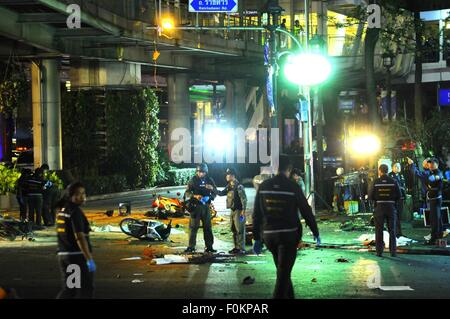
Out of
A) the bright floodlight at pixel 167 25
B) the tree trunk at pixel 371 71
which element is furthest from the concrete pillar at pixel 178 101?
the tree trunk at pixel 371 71

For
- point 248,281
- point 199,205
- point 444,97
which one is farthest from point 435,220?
point 444,97

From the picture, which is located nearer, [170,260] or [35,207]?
[170,260]

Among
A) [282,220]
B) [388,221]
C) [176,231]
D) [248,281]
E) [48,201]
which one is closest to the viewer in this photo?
[282,220]

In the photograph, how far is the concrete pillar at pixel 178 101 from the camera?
50.3 m

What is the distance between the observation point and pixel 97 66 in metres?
39.0

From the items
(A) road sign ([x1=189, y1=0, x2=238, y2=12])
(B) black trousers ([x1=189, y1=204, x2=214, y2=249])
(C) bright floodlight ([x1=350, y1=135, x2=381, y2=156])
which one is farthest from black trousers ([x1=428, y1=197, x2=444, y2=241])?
(A) road sign ([x1=189, y1=0, x2=238, y2=12])

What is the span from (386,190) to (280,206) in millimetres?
6331

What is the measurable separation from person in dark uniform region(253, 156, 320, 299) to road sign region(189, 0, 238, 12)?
1457cm

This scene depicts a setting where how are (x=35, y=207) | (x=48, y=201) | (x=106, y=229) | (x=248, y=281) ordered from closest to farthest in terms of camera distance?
(x=248, y=281), (x=106, y=229), (x=35, y=207), (x=48, y=201)

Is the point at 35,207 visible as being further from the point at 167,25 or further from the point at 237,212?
the point at 167,25

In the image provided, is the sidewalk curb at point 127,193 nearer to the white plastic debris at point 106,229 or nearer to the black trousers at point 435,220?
the white plastic debris at point 106,229

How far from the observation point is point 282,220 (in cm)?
993

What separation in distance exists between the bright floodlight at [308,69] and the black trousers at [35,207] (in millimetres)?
7741

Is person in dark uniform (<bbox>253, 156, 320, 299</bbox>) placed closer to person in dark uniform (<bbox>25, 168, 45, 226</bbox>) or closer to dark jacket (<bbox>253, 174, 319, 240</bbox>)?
dark jacket (<bbox>253, 174, 319, 240</bbox>)
